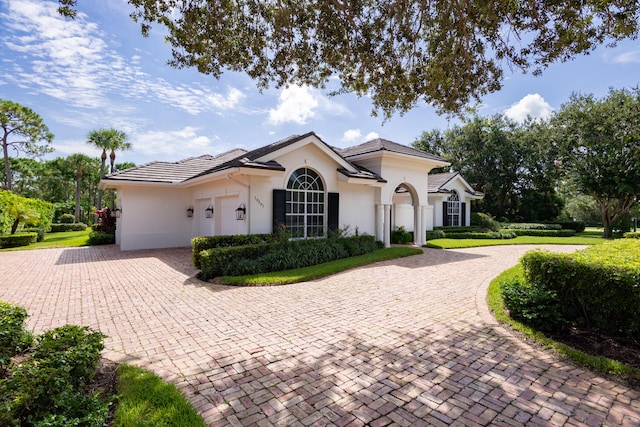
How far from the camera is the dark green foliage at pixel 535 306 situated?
5.54 m

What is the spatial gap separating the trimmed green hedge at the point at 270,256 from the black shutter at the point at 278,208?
3.77 ft

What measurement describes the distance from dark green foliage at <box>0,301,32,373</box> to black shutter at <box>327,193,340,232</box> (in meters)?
11.3

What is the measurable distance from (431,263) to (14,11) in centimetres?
1455

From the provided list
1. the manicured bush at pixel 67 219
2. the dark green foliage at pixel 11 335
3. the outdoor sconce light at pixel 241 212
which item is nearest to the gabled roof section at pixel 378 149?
the outdoor sconce light at pixel 241 212

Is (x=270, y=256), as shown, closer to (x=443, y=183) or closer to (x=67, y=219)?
(x=443, y=183)

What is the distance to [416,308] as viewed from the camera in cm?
691

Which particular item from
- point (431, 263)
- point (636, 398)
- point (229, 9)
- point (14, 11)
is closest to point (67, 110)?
point (14, 11)

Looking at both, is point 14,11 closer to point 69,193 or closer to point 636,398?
point 636,398

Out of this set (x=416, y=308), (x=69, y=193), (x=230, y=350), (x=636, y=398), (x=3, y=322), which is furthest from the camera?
(x=69, y=193)

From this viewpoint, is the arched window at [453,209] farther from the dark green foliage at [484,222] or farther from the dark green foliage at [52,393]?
the dark green foliage at [52,393]

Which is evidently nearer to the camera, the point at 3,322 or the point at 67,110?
the point at 3,322

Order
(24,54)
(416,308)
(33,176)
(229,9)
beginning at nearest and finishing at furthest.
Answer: (416,308) < (229,9) < (24,54) < (33,176)

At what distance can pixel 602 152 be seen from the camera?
2609 centimetres

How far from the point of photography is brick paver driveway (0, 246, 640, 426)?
3.40m
